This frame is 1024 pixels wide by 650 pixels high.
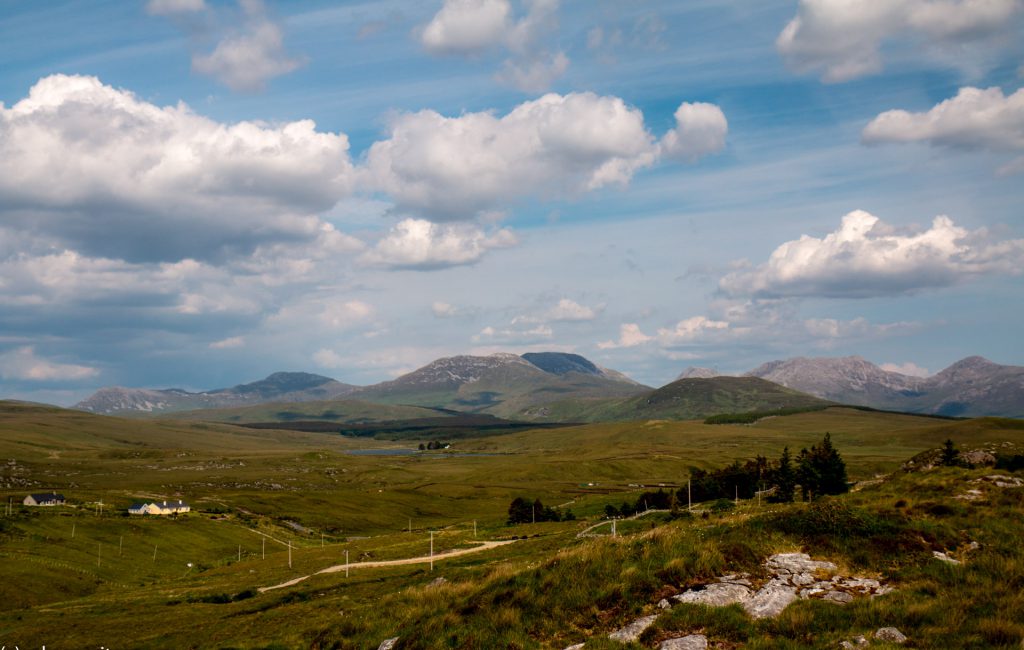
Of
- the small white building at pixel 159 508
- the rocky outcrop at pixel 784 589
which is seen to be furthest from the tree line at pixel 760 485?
the small white building at pixel 159 508

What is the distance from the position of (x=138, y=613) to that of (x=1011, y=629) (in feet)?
219

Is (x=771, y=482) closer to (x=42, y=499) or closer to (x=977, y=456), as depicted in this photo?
(x=977, y=456)

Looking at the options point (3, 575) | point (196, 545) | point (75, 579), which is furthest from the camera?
point (196, 545)

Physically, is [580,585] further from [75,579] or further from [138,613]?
[75,579]

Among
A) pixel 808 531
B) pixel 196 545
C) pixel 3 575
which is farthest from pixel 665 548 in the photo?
pixel 196 545

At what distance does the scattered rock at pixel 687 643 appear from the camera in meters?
17.3

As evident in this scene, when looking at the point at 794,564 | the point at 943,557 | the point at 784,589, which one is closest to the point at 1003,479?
the point at 943,557

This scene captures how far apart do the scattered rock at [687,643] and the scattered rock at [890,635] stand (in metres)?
3.94

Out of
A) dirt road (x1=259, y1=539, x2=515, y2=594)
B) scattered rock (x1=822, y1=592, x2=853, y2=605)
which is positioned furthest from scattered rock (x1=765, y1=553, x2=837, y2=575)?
dirt road (x1=259, y1=539, x2=515, y2=594)

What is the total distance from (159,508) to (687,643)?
180m

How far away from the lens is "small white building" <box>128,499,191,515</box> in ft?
540

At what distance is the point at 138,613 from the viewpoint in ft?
204

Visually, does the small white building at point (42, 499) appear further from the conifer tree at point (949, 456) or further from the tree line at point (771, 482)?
the conifer tree at point (949, 456)

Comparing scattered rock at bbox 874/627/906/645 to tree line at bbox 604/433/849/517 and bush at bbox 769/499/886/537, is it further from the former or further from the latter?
tree line at bbox 604/433/849/517
